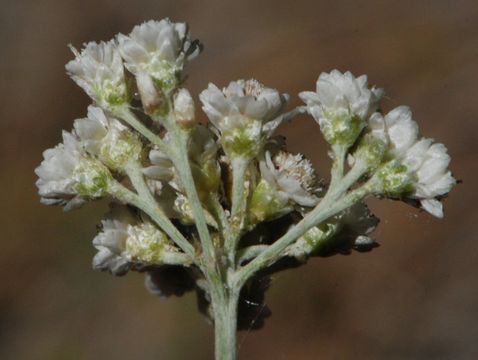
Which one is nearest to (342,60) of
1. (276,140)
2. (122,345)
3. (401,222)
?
(401,222)

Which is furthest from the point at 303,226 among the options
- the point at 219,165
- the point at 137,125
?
the point at 137,125

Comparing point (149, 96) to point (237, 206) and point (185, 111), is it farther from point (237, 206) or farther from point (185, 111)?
point (237, 206)

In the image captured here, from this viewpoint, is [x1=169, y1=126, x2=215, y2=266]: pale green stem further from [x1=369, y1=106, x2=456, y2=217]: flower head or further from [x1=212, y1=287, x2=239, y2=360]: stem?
[x1=369, y1=106, x2=456, y2=217]: flower head

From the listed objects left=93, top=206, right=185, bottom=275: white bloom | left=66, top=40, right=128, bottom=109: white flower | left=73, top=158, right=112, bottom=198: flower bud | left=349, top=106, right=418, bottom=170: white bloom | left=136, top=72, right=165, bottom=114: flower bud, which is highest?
left=66, top=40, right=128, bottom=109: white flower

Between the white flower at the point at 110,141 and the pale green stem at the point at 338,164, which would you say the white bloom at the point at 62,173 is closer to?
the white flower at the point at 110,141

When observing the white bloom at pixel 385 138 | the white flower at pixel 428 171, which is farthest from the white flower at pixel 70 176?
the white flower at pixel 428 171

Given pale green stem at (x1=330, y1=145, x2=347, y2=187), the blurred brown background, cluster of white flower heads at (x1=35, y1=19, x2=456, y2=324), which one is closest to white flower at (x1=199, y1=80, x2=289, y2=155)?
cluster of white flower heads at (x1=35, y1=19, x2=456, y2=324)
